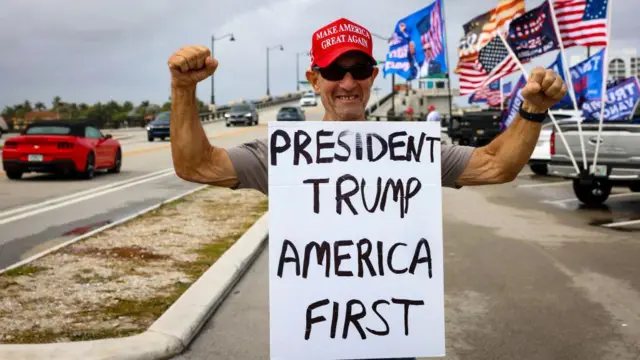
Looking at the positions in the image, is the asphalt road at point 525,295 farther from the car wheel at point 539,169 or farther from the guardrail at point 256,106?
the guardrail at point 256,106

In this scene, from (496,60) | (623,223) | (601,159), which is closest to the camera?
(623,223)

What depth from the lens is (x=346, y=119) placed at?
2807mm

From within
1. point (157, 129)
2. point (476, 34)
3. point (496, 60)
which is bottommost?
point (157, 129)

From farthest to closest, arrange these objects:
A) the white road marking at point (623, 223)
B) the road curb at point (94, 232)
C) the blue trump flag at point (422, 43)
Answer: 1. the blue trump flag at point (422, 43)
2. the white road marking at point (623, 223)
3. the road curb at point (94, 232)

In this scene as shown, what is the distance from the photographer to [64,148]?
17.7 meters

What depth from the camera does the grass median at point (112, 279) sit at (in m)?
5.49

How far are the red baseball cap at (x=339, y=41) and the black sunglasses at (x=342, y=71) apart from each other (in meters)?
0.03

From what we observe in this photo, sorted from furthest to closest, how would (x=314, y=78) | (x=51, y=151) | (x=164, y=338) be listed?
1. (x=51, y=151)
2. (x=164, y=338)
3. (x=314, y=78)

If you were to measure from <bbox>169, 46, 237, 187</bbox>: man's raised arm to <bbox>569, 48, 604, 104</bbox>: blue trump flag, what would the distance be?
558 inches

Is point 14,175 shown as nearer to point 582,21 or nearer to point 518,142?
point 582,21

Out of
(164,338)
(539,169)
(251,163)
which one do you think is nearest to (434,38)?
(539,169)

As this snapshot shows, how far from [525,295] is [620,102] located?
1342cm

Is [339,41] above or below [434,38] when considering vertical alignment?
below

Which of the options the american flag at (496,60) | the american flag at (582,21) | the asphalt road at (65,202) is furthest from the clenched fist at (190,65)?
the american flag at (496,60)
